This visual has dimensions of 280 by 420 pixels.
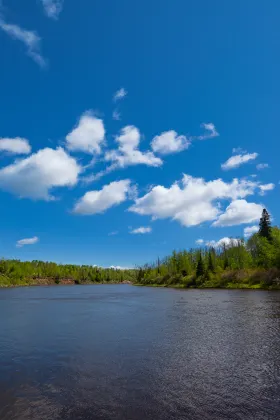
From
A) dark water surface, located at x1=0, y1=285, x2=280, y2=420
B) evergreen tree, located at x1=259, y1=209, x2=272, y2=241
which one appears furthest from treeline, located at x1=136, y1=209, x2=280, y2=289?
dark water surface, located at x1=0, y1=285, x2=280, y2=420

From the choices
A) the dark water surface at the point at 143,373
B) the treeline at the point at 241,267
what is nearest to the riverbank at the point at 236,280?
the treeline at the point at 241,267

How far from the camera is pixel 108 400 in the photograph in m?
13.8

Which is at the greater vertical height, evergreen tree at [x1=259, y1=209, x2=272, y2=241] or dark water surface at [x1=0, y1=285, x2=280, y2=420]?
evergreen tree at [x1=259, y1=209, x2=272, y2=241]

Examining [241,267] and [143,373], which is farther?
[241,267]

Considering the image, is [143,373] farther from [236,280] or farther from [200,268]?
[200,268]

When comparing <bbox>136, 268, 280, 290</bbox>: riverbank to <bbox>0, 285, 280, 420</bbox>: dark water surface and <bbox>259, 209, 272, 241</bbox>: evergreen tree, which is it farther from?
<bbox>0, 285, 280, 420</bbox>: dark water surface

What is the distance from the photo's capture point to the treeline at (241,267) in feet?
331

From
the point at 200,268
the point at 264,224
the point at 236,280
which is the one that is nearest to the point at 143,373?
the point at 236,280

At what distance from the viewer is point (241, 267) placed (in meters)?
138

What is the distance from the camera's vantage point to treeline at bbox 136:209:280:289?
10077 centimetres

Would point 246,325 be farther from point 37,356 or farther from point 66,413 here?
point 66,413

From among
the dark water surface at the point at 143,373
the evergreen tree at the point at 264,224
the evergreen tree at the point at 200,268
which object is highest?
the evergreen tree at the point at 264,224

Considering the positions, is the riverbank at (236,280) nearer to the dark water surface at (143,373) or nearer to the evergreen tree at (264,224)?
the evergreen tree at (264,224)

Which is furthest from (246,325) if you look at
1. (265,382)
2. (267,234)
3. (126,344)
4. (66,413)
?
(267,234)
